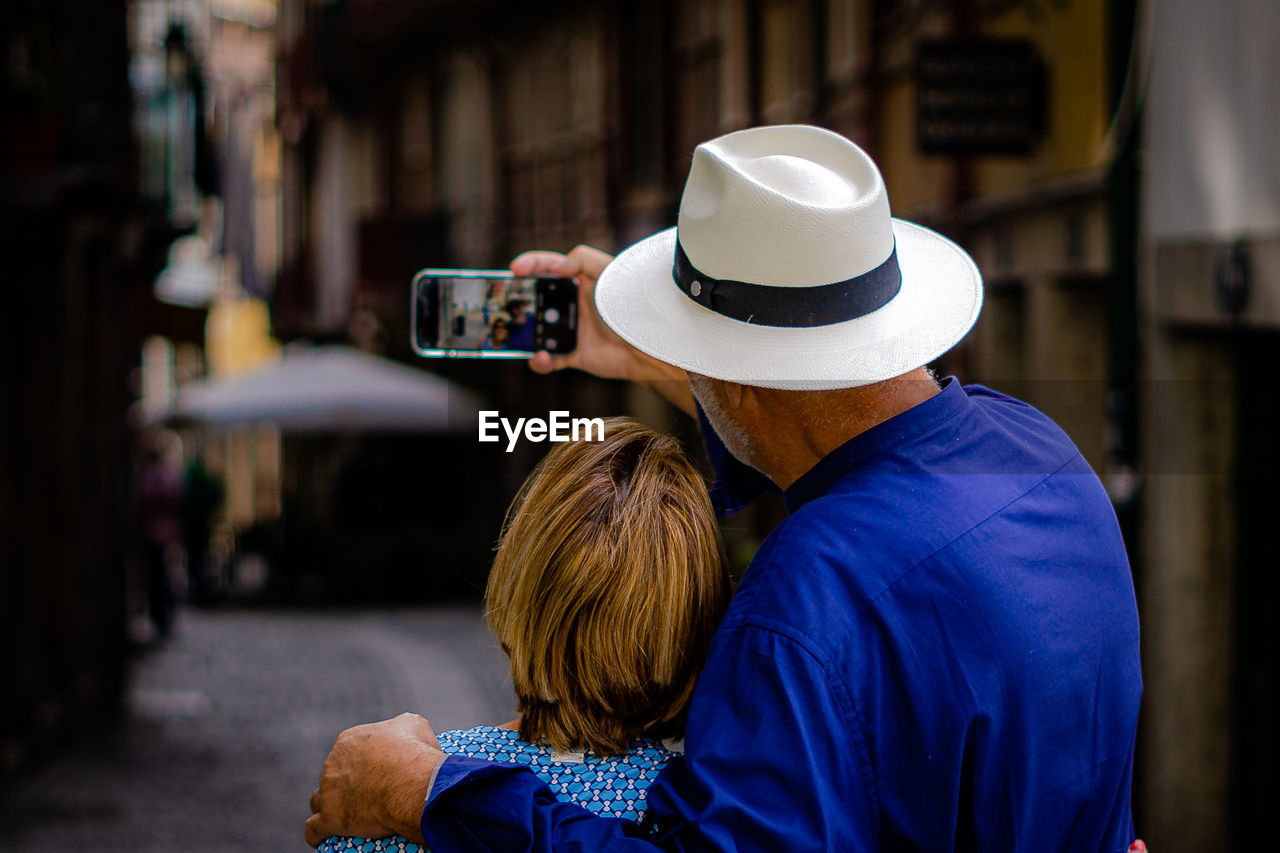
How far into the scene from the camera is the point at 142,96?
39.1 ft

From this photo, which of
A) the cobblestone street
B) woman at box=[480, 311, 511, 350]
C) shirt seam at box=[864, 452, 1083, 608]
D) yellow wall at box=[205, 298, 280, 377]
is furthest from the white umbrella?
yellow wall at box=[205, 298, 280, 377]

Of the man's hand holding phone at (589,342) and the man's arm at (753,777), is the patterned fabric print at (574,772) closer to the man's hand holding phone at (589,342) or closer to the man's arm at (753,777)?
the man's arm at (753,777)

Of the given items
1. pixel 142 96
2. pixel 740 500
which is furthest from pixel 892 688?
pixel 142 96

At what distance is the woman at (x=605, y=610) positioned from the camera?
5.61ft

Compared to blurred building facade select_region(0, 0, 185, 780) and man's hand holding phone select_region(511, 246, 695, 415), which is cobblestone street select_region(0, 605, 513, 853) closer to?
blurred building facade select_region(0, 0, 185, 780)

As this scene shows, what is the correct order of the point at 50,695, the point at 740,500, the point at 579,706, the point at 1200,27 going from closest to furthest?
the point at 579,706 < the point at 740,500 < the point at 1200,27 < the point at 50,695

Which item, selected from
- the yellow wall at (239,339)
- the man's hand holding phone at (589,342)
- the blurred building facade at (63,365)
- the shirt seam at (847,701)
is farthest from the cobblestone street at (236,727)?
the yellow wall at (239,339)

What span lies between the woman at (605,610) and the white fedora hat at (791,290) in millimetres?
159

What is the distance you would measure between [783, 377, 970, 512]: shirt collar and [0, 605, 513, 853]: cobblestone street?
2237 mm

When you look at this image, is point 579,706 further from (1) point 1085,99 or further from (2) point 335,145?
(2) point 335,145

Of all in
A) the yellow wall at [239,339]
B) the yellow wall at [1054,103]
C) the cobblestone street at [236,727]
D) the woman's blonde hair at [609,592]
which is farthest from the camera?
the yellow wall at [239,339]

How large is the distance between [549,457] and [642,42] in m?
14.1

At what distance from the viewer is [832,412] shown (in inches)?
70.4

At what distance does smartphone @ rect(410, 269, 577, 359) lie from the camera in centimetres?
210
